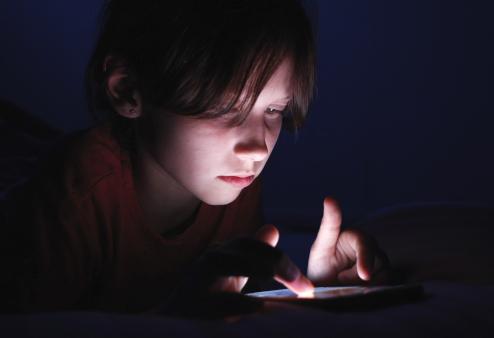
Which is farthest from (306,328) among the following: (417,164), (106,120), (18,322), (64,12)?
(64,12)

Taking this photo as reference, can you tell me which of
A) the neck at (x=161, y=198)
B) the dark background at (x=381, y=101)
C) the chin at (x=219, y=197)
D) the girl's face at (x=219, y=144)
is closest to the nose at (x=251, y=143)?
the girl's face at (x=219, y=144)

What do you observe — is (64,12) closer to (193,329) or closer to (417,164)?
(417,164)

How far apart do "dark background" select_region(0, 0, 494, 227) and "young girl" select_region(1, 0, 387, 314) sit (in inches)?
26.3

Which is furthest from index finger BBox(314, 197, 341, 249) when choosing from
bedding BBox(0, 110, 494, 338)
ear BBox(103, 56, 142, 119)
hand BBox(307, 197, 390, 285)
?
ear BBox(103, 56, 142, 119)

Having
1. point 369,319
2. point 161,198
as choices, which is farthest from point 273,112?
point 369,319

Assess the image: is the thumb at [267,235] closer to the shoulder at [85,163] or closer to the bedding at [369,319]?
the bedding at [369,319]

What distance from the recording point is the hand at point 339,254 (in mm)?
804

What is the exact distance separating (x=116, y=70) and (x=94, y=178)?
7.6 inches

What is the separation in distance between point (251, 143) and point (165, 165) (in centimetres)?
18

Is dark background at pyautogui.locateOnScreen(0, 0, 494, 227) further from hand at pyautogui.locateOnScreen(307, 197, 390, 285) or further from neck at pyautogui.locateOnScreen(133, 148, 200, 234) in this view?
hand at pyautogui.locateOnScreen(307, 197, 390, 285)

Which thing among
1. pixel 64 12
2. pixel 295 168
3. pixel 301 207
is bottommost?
pixel 301 207

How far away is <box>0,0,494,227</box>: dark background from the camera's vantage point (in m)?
1.60

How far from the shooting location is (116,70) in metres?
0.86

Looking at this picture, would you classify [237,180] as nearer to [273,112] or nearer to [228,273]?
[273,112]
